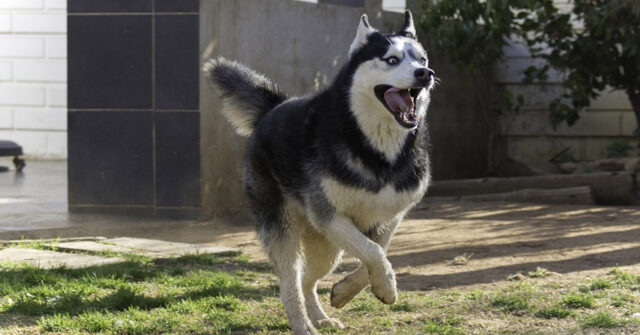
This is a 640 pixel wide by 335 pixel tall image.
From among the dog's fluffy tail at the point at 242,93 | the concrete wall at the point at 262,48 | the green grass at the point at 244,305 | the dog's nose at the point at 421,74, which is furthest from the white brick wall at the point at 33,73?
the dog's nose at the point at 421,74

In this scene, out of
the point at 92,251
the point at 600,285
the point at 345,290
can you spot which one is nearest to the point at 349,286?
the point at 345,290

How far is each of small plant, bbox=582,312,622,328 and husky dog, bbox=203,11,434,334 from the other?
40.8 inches

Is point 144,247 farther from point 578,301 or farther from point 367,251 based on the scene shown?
point 578,301

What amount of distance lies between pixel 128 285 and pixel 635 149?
8.89 metres

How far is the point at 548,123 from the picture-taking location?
1356 centimetres

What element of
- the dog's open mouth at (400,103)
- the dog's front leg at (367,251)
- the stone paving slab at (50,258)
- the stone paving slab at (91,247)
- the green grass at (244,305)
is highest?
the dog's open mouth at (400,103)

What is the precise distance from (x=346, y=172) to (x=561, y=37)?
7.99 metres

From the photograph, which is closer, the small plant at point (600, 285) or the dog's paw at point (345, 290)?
the dog's paw at point (345, 290)

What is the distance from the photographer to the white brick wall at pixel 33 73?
16605mm

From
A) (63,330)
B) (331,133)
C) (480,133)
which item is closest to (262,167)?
(331,133)

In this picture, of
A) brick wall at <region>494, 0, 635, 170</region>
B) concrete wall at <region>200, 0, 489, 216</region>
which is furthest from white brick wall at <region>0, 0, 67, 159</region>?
brick wall at <region>494, 0, 635, 170</region>

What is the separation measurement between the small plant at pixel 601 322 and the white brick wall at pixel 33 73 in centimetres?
1324

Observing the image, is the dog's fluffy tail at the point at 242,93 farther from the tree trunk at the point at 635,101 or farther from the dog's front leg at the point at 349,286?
the tree trunk at the point at 635,101

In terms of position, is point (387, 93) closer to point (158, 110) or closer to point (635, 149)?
point (158, 110)
